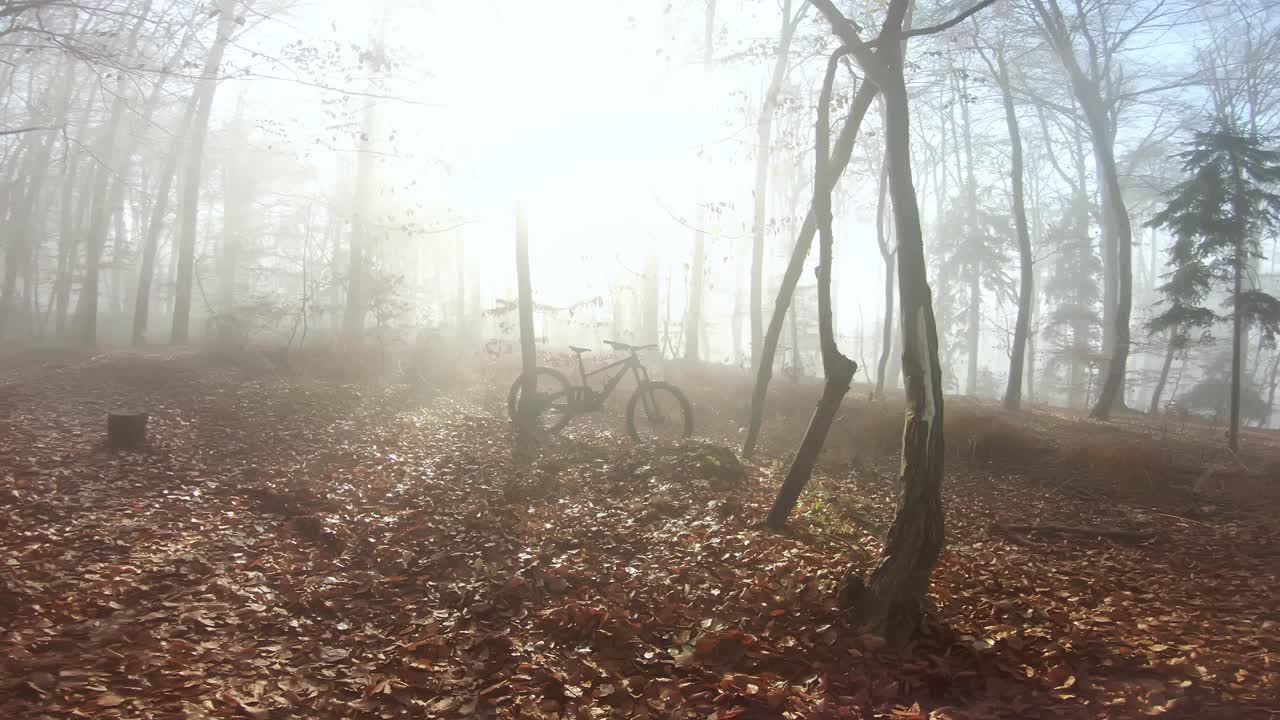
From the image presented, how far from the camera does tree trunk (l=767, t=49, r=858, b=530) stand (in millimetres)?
5801

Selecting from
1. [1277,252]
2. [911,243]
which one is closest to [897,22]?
[911,243]

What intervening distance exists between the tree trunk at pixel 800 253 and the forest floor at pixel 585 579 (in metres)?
1.04

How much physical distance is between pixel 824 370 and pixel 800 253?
6.78 feet

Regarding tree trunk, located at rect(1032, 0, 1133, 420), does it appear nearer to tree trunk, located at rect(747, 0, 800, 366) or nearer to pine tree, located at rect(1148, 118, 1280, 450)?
pine tree, located at rect(1148, 118, 1280, 450)

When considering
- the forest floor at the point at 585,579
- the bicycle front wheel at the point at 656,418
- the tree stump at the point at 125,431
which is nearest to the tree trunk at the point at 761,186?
the bicycle front wheel at the point at 656,418

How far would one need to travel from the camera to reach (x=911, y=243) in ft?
16.2

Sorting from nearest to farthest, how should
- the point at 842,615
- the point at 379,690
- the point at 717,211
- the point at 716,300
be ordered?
the point at 379,690 < the point at 842,615 < the point at 717,211 < the point at 716,300

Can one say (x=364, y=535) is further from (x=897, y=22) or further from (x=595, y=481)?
(x=897, y=22)

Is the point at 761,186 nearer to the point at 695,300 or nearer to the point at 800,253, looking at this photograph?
the point at 695,300

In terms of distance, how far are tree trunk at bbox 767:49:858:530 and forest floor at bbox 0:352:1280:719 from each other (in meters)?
0.48

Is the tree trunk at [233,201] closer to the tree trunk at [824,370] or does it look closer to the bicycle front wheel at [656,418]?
the bicycle front wheel at [656,418]

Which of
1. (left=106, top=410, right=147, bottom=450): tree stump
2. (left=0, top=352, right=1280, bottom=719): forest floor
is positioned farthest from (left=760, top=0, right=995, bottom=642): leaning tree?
(left=106, top=410, right=147, bottom=450): tree stump

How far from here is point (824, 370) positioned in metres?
6.30

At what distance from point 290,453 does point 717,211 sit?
25.8ft
